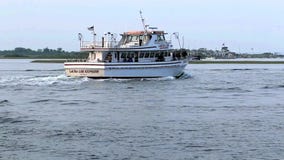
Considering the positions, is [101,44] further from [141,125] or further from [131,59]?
[141,125]

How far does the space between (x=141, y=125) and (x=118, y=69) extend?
115ft

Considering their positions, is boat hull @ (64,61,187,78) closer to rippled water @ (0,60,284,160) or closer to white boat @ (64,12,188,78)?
white boat @ (64,12,188,78)

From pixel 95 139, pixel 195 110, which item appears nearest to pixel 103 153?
pixel 95 139

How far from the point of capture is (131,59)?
63.4 meters

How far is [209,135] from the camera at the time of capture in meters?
23.6

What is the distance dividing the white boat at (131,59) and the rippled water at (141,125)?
1541 cm

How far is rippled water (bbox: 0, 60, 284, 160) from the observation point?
20344 millimetres

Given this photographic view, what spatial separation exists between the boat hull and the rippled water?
49.5 ft

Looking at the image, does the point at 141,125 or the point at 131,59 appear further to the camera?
the point at 131,59

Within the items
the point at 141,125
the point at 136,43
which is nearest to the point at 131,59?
the point at 136,43

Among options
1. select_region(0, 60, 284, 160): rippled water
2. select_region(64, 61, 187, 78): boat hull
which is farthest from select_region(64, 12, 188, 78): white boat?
select_region(0, 60, 284, 160): rippled water

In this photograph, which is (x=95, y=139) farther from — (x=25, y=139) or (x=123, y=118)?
(x=123, y=118)

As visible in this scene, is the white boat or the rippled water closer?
the rippled water

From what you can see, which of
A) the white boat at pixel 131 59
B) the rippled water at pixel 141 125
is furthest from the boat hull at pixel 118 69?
the rippled water at pixel 141 125
